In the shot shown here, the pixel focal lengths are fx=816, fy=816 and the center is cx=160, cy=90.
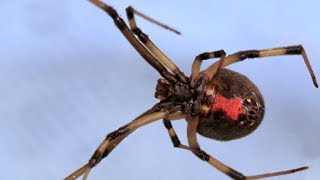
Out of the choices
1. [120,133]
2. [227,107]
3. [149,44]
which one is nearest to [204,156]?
[227,107]

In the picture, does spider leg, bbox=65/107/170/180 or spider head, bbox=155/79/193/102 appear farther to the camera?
spider head, bbox=155/79/193/102

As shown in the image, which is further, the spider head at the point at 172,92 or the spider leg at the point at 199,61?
the spider head at the point at 172,92

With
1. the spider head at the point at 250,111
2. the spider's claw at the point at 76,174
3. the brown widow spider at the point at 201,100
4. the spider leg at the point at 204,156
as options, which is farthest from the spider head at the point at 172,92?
the spider's claw at the point at 76,174

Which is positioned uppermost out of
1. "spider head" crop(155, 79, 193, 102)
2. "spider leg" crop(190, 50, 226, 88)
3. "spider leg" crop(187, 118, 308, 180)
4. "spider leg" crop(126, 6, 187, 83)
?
"spider leg" crop(126, 6, 187, 83)

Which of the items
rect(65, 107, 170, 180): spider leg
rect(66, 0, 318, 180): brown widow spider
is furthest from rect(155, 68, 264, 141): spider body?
rect(65, 107, 170, 180): spider leg

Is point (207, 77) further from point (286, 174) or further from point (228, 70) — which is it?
point (286, 174)

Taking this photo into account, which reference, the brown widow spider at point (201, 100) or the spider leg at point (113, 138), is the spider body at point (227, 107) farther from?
the spider leg at point (113, 138)

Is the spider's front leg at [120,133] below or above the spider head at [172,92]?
below

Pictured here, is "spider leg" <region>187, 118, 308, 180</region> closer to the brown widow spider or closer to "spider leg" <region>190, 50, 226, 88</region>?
the brown widow spider
